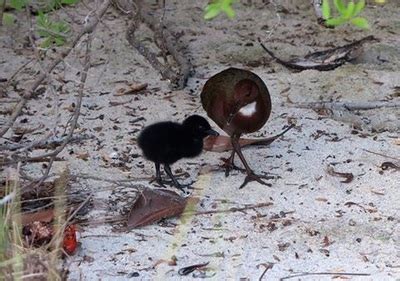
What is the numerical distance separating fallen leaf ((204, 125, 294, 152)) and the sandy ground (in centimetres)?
6

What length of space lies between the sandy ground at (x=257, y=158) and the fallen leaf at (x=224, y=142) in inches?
2.5

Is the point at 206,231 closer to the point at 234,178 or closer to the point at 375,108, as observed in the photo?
the point at 234,178

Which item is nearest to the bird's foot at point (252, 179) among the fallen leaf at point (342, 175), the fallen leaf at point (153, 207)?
the fallen leaf at point (342, 175)

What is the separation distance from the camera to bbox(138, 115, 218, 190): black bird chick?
538 centimetres

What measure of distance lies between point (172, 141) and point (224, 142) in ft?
2.31

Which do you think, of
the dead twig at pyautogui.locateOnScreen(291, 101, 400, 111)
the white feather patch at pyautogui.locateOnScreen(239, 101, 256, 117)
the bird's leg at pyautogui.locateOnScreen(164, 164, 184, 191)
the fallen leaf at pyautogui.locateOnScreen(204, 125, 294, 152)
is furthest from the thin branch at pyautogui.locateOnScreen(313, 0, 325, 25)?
the bird's leg at pyautogui.locateOnScreen(164, 164, 184, 191)

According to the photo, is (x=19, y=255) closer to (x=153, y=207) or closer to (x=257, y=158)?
(x=153, y=207)

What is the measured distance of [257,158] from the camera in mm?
5859

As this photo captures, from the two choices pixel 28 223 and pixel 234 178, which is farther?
pixel 234 178

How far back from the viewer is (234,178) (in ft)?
18.2

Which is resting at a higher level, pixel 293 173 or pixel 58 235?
pixel 58 235

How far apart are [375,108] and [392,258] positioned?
78.0 inches

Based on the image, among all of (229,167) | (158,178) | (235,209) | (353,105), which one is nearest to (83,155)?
(158,178)

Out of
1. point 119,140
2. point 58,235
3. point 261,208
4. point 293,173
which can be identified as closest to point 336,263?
point 261,208
